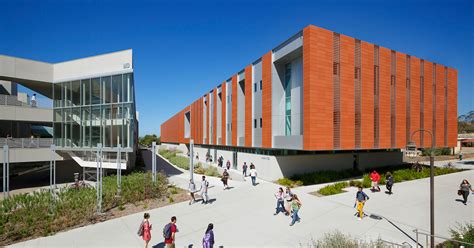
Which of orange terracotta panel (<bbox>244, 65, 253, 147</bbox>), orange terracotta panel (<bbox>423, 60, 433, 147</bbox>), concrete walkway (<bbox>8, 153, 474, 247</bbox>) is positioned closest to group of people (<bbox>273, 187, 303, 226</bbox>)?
concrete walkway (<bbox>8, 153, 474, 247</bbox>)

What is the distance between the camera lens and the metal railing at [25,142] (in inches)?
824

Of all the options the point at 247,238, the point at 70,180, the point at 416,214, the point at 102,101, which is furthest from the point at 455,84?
the point at 70,180

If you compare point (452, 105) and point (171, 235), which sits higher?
point (452, 105)

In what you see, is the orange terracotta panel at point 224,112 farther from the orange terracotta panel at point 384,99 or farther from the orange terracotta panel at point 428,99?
the orange terracotta panel at point 428,99

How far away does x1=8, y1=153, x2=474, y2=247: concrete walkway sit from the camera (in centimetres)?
1016

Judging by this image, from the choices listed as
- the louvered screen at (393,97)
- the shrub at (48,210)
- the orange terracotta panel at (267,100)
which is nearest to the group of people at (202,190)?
the shrub at (48,210)

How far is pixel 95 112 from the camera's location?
2212 centimetres

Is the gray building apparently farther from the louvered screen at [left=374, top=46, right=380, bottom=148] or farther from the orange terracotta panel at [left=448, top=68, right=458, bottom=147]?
the orange terracotta panel at [left=448, top=68, right=458, bottom=147]

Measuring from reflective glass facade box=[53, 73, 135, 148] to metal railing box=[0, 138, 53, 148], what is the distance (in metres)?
0.92

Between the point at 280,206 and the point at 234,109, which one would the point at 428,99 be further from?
the point at 280,206

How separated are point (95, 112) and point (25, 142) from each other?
21.9 feet

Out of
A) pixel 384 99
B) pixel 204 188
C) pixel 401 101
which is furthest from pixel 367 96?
pixel 204 188

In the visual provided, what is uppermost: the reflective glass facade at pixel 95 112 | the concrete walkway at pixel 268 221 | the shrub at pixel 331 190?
the reflective glass facade at pixel 95 112

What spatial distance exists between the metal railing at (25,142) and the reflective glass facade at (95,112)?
0.92m
